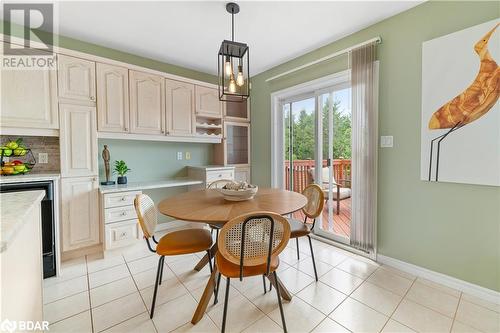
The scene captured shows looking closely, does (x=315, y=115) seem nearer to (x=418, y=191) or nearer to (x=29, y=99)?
(x=418, y=191)

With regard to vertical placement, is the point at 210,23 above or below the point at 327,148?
above

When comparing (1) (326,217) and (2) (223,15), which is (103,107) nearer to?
(2) (223,15)

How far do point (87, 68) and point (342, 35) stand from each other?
3000mm

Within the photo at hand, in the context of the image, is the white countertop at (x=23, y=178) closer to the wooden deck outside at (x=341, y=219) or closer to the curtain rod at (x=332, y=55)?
the curtain rod at (x=332, y=55)

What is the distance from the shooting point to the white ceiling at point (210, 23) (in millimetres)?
2070

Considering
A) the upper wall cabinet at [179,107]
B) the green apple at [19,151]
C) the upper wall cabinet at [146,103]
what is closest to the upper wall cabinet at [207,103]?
the upper wall cabinet at [179,107]

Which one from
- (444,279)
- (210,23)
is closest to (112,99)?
(210,23)

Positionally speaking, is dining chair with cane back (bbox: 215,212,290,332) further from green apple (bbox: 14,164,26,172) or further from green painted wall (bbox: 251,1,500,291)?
green apple (bbox: 14,164,26,172)

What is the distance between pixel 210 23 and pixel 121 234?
2.62 metres

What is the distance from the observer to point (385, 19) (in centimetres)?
225

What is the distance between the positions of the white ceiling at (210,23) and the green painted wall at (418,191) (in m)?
0.25

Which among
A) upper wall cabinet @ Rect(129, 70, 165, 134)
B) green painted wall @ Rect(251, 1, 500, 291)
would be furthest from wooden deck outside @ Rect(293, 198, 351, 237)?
upper wall cabinet @ Rect(129, 70, 165, 134)

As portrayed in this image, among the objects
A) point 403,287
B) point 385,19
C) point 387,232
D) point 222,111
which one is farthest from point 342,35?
point 403,287

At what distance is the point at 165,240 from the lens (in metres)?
1.76
